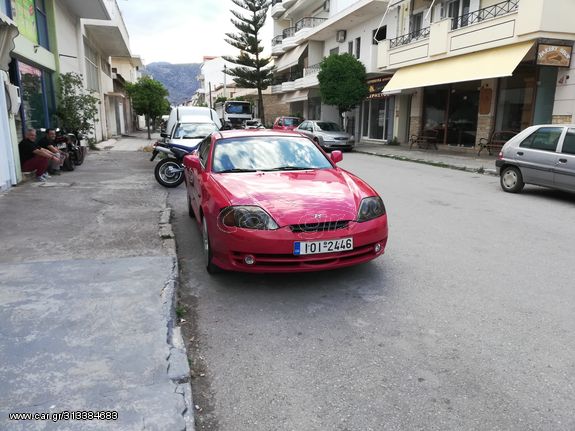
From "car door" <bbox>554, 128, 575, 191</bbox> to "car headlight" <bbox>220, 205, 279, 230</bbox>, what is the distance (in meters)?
7.48

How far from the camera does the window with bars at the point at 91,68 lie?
23122mm

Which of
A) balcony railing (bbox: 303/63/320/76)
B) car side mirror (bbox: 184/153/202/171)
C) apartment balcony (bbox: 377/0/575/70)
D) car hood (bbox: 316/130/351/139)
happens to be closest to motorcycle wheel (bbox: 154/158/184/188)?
car side mirror (bbox: 184/153/202/171)

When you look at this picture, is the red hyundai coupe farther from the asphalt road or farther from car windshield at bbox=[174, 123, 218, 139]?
car windshield at bbox=[174, 123, 218, 139]

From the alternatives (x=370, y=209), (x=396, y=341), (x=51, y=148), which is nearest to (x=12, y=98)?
(x=51, y=148)

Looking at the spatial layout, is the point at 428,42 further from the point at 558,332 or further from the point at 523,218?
the point at 558,332

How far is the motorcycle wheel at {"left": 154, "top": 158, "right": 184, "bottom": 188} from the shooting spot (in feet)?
35.7

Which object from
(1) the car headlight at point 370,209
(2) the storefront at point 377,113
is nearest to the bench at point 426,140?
(2) the storefront at point 377,113

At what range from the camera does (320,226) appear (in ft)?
13.9

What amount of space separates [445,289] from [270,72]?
43.2 metres

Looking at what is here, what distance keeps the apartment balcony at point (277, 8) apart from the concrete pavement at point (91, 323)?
4310 cm

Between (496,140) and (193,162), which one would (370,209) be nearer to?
(193,162)

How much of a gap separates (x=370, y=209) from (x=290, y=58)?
40035 millimetres

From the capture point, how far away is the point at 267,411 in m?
2.64

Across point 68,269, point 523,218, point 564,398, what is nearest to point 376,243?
point 564,398
